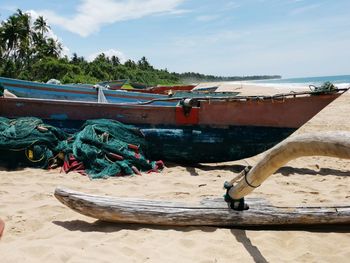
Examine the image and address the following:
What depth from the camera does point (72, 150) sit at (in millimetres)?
4797

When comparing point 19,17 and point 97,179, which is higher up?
point 19,17

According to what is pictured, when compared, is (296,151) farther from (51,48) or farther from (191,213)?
(51,48)

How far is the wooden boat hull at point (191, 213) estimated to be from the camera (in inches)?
109

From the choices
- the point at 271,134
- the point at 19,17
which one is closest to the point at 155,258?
the point at 271,134

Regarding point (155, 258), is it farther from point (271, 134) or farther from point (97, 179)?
point (271, 134)

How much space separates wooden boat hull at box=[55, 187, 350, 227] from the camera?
2.77 meters

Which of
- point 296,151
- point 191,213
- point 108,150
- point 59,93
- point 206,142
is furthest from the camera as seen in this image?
point 59,93

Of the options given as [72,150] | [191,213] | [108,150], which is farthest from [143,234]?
[72,150]

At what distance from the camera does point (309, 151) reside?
1887 millimetres

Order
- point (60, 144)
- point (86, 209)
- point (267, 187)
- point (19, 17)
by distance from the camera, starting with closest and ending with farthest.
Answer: point (86, 209) → point (267, 187) → point (60, 144) → point (19, 17)

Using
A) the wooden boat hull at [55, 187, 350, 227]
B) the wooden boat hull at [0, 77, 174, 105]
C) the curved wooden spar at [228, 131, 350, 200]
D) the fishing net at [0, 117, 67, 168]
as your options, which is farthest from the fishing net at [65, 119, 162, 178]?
the wooden boat hull at [0, 77, 174, 105]

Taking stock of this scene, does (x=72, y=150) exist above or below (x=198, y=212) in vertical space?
above

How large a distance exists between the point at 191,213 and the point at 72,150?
2.53 m

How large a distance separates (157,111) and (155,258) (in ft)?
10.9
